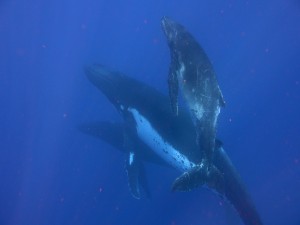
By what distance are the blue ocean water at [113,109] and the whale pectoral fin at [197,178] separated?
947 centimetres

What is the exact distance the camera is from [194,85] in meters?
6.36

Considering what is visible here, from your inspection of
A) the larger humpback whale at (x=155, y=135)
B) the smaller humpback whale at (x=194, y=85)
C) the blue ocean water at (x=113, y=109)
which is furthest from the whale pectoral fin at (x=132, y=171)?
the blue ocean water at (x=113, y=109)

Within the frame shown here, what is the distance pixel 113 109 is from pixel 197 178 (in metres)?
15.7

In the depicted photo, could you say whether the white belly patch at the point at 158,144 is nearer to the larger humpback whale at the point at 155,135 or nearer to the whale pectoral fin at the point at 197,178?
the larger humpback whale at the point at 155,135

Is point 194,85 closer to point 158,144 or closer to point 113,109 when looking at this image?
point 158,144

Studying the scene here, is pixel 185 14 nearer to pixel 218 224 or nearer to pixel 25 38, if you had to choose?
pixel 25 38

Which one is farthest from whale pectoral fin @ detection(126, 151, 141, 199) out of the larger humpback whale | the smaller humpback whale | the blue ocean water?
the blue ocean water

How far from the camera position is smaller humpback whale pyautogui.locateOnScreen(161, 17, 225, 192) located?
6.25 m

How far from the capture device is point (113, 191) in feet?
58.7

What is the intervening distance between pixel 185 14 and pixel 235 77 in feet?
31.9

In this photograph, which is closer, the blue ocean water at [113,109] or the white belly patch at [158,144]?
the white belly patch at [158,144]

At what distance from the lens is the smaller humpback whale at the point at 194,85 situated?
6.25 m

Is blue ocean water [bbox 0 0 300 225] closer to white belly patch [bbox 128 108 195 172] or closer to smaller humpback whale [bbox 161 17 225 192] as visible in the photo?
white belly patch [bbox 128 108 195 172]

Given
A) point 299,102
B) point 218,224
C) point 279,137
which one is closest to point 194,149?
point 218,224
